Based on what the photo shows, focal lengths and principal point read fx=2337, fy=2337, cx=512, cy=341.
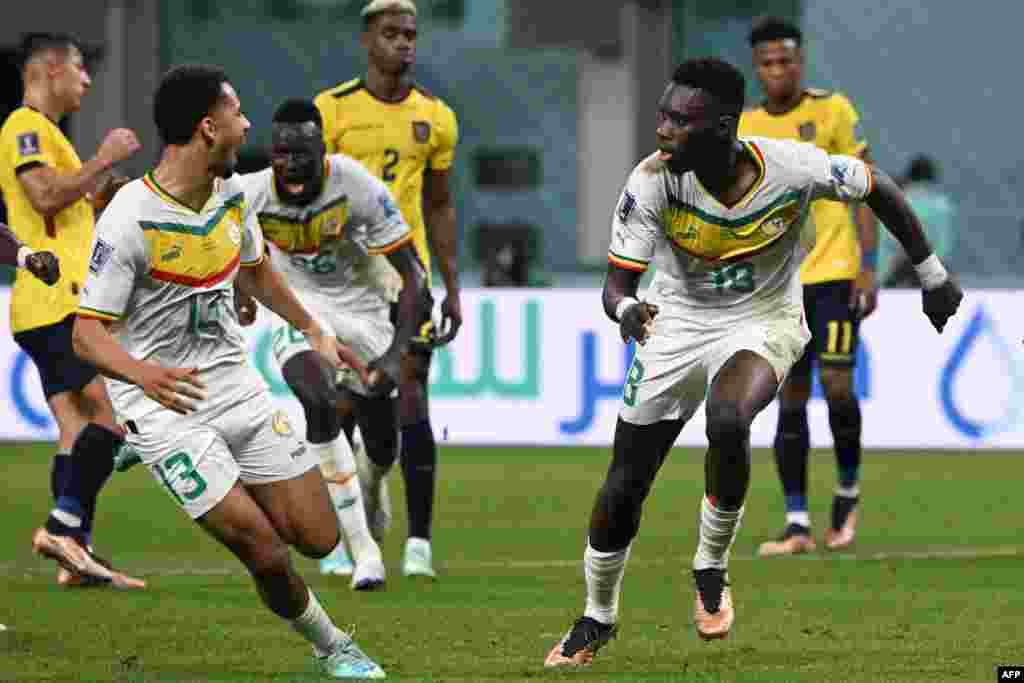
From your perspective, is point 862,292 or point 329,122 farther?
point 862,292

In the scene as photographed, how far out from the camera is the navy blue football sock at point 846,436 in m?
11.4

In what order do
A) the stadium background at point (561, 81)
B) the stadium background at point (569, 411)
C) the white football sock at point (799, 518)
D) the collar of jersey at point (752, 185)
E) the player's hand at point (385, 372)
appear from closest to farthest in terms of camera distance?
the collar of jersey at point (752, 185)
the stadium background at point (569, 411)
the player's hand at point (385, 372)
the white football sock at point (799, 518)
the stadium background at point (561, 81)

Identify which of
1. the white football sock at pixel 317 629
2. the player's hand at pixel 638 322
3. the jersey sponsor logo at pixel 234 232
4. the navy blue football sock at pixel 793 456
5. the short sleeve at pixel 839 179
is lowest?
the navy blue football sock at pixel 793 456

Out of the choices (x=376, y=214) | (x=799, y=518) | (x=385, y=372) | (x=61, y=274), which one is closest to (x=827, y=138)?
(x=799, y=518)

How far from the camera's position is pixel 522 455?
16625 millimetres

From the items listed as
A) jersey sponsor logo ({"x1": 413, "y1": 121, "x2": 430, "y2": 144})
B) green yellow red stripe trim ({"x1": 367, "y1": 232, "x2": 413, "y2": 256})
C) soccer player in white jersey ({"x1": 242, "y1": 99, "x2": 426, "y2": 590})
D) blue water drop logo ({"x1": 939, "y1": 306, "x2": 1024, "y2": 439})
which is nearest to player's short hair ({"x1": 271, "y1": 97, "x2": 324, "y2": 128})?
soccer player in white jersey ({"x1": 242, "y1": 99, "x2": 426, "y2": 590})

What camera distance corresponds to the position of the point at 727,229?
7898mm

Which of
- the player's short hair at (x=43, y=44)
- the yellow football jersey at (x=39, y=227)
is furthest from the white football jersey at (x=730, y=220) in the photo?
the player's short hair at (x=43, y=44)

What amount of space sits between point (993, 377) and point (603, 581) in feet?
29.3

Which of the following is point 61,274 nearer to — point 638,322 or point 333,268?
point 333,268

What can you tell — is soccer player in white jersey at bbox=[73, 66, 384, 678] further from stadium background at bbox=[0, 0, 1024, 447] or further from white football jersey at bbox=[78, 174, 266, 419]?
stadium background at bbox=[0, 0, 1024, 447]

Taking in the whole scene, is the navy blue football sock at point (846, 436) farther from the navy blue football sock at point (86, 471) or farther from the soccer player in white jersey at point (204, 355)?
the soccer player in white jersey at point (204, 355)

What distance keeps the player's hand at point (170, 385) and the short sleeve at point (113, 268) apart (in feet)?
1.16

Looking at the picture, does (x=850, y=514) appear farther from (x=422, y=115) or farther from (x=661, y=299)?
(x=661, y=299)
